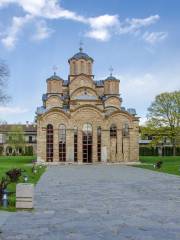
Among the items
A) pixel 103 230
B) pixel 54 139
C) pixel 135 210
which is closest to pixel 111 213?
pixel 135 210

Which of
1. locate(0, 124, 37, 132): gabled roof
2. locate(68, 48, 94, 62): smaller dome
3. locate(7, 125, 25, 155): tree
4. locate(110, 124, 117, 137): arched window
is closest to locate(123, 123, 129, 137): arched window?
locate(110, 124, 117, 137): arched window

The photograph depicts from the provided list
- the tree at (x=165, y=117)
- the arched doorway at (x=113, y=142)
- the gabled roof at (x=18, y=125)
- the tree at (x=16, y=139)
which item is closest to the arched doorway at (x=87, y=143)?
the arched doorway at (x=113, y=142)

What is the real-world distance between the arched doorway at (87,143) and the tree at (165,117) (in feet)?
39.8

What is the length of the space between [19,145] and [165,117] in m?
40.7

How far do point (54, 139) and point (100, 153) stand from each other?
22.3 ft

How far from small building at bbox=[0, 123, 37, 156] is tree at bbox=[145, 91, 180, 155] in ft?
119

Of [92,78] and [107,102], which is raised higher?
[92,78]

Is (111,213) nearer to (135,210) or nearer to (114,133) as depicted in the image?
(135,210)

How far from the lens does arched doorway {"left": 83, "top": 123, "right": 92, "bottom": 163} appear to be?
56469 millimetres

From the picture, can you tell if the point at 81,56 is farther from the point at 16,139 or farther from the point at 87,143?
the point at 16,139

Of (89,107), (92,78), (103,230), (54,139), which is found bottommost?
(103,230)

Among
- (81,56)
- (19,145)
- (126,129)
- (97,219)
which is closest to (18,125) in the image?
(19,145)

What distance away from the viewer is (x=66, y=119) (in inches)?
2215

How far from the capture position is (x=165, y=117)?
6488 cm
